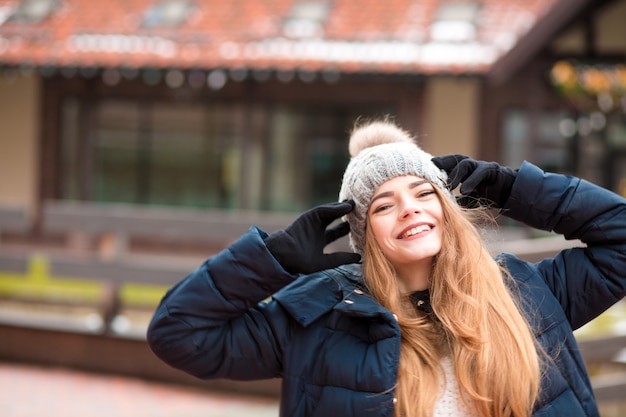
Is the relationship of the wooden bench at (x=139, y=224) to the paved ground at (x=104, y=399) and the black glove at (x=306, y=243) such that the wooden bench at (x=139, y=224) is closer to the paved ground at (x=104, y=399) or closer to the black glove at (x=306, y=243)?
the paved ground at (x=104, y=399)

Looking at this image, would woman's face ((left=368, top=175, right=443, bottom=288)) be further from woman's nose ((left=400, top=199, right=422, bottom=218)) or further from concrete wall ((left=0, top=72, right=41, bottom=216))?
concrete wall ((left=0, top=72, right=41, bottom=216))

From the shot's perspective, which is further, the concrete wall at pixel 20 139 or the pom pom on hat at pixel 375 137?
the concrete wall at pixel 20 139

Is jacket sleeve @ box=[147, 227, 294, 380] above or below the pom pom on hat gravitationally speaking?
below

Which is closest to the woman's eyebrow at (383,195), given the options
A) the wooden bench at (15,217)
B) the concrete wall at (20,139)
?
the wooden bench at (15,217)

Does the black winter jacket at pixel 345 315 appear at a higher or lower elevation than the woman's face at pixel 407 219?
lower

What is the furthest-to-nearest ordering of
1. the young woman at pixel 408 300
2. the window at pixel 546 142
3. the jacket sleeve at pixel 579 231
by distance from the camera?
the window at pixel 546 142, the jacket sleeve at pixel 579 231, the young woman at pixel 408 300

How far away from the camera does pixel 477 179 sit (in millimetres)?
2299

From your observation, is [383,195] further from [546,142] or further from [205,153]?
[205,153]

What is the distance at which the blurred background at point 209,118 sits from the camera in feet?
23.4

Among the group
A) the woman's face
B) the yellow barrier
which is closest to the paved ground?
the yellow barrier

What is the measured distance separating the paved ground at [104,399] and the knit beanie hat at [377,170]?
12.4ft

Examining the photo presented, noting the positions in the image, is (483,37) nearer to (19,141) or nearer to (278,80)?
(278,80)

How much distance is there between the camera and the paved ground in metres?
5.80

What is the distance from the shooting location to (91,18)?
41.7 feet
